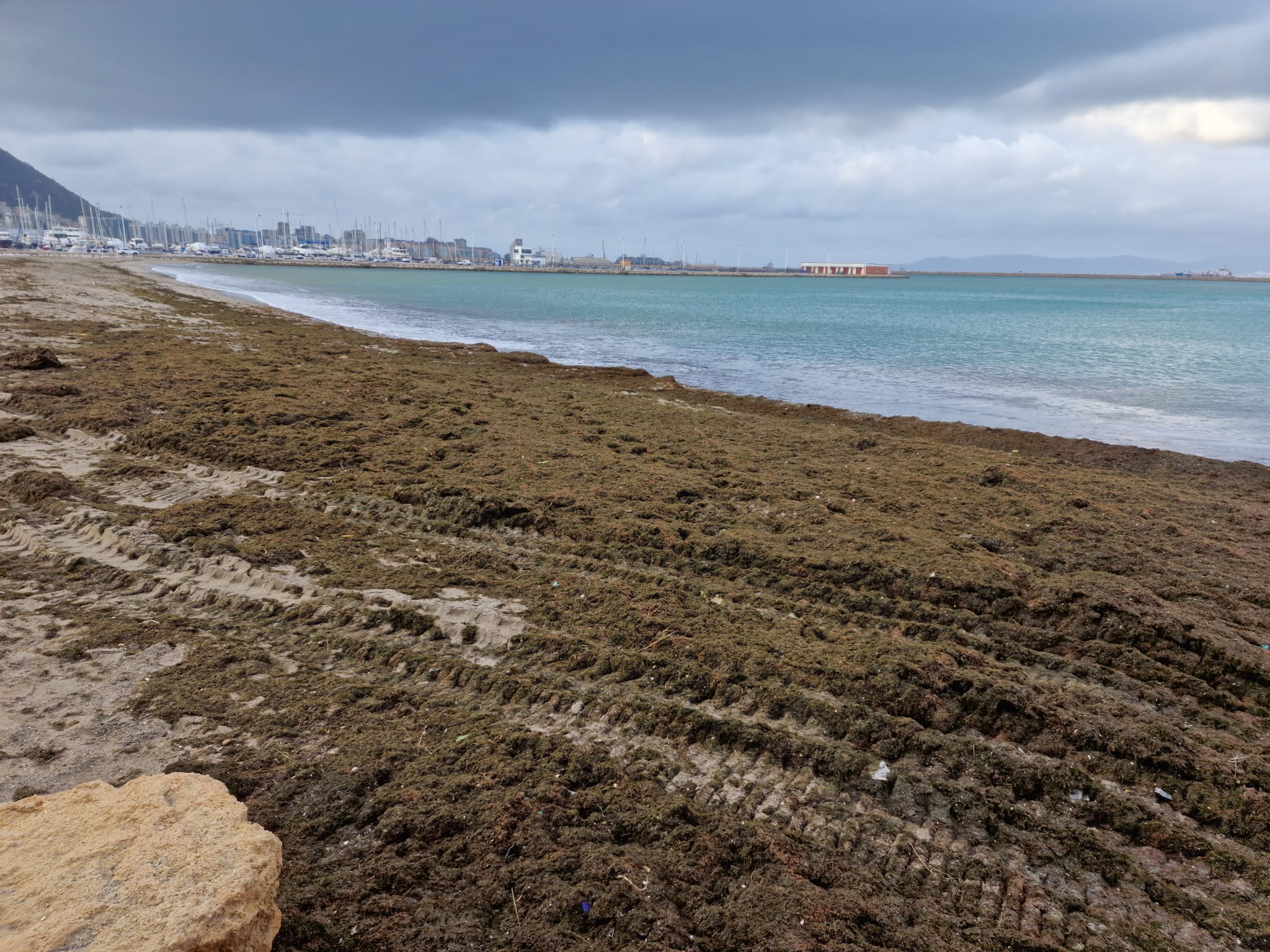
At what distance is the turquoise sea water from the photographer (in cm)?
1930

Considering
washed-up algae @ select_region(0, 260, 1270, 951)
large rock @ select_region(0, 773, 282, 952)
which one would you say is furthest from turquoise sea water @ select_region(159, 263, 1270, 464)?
large rock @ select_region(0, 773, 282, 952)

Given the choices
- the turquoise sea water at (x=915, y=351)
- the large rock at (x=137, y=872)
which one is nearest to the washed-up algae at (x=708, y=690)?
the large rock at (x=137, y=872)

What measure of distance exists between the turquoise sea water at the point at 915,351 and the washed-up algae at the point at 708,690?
10.5 metres

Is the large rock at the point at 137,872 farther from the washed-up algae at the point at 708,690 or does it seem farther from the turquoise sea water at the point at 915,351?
the turquoise sea water at the point at 915,351

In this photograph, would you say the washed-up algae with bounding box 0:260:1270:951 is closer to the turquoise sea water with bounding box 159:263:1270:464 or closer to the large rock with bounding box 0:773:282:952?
the large rock with bounding box 0:773:282:952

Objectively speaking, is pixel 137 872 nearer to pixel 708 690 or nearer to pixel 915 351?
pixel 708 690

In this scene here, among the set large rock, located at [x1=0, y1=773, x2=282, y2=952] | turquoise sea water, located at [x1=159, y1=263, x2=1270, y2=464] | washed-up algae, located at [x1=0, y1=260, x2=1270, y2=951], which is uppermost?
turquoise sea water, located at [x1=159, y1=263, x2=1270, y2=464]

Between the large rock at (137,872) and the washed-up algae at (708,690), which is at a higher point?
the large rock at (137,872)

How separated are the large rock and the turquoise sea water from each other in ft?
57.0

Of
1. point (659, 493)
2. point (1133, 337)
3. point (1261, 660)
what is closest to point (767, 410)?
point (659, 493)

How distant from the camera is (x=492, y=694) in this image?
472cm

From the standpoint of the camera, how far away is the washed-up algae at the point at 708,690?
3.31m

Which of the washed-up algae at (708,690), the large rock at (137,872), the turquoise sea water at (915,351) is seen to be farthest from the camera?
the turquoise sea water at (915,351)

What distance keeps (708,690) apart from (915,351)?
34183 mm
